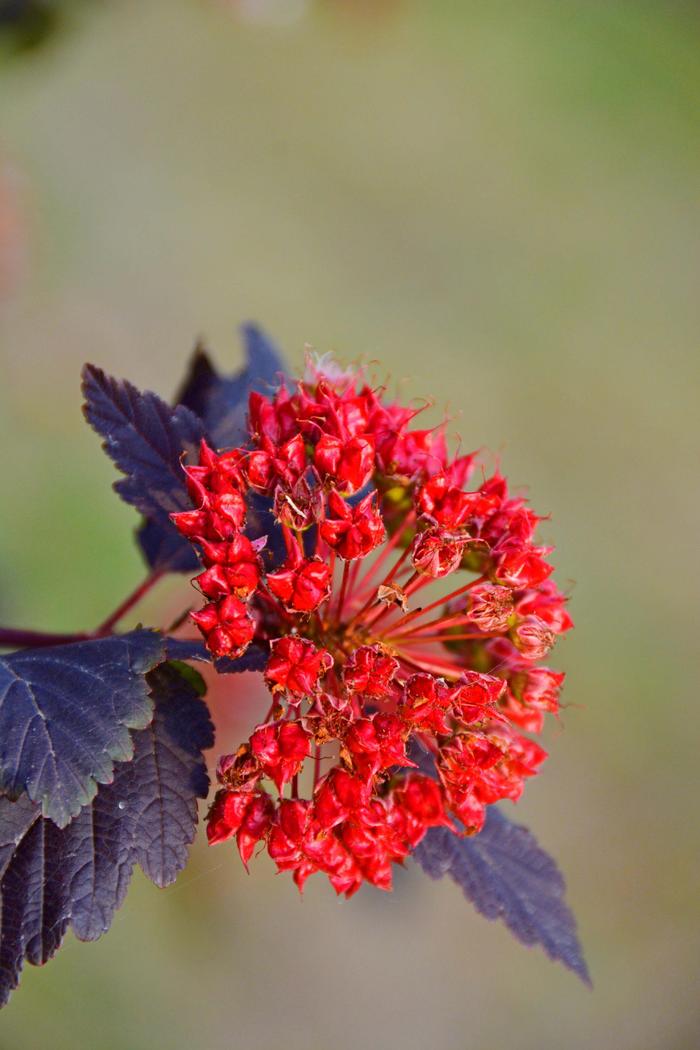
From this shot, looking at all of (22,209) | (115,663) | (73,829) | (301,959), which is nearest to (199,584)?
(115,663)

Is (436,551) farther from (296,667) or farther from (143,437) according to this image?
(143,437)

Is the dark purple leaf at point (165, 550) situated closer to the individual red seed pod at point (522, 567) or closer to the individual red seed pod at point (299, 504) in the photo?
the individual red seed pod at point (299, 504)

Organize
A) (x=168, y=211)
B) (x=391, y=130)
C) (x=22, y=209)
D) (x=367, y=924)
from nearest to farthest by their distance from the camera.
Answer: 1. (x=367, y=924)
2. (x=22, y=209)
3. (x=168, y=211)
4. (x=391, y=130)

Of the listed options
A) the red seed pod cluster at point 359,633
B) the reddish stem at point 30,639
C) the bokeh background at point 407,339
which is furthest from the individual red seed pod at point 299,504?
the bokeh background at point 407,339

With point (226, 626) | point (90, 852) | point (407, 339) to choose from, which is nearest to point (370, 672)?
point (226, 626)

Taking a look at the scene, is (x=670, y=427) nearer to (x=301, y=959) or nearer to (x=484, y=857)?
(x=301, y=959)

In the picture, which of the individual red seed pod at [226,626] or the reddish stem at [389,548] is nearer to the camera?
the individual red seed pod at [226,626]

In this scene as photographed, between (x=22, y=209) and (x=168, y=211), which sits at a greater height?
(x=168, y=211)
